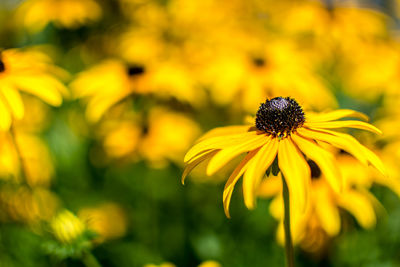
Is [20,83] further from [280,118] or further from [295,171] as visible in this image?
[295,171]

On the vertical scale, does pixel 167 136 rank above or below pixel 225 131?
above

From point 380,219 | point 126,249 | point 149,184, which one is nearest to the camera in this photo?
point 126,249

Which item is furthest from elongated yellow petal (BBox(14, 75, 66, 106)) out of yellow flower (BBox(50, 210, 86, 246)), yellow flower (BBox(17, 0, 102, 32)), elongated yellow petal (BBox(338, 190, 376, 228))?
yellow flower (BBox(17, 0, 102, 32))

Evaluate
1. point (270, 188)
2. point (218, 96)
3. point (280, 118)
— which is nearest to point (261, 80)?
point (218, 96)

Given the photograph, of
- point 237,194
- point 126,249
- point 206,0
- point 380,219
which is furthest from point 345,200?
point 206,0

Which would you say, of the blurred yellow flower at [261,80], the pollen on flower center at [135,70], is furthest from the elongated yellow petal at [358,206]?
the pollen on flower center at [135,70]

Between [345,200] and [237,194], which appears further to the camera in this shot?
[237,194]

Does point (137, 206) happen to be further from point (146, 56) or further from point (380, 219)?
point (380, 219)
